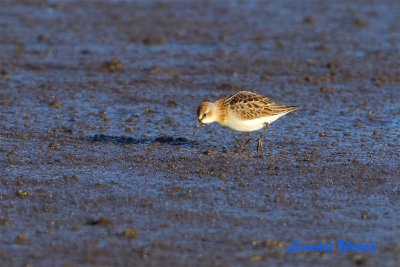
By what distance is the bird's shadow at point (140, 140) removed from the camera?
10.9 meters

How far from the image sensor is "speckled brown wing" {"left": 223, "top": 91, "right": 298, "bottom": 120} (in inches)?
421

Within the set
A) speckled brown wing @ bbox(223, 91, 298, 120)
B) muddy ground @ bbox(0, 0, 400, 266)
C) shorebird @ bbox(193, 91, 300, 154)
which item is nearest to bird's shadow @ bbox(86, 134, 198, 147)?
muddy ground @ bbox(0, 0, 400, 266)

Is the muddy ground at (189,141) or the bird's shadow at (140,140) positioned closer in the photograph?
the muddy ground at (189,141)

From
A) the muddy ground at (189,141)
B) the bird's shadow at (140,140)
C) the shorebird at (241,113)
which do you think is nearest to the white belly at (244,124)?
the shorebird at (241,113)

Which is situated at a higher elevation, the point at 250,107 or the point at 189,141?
the point at 250,107

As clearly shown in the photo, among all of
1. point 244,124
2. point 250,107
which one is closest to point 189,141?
point 244,124

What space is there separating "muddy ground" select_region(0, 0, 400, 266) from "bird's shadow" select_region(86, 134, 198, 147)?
0.03 meters

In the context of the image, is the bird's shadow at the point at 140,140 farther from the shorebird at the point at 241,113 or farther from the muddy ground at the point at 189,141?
the shorebird at the point at 241,113

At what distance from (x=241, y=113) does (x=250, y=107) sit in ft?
0.54

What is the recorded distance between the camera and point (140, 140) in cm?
1109

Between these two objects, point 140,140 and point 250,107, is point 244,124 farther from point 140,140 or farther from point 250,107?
point 140,140

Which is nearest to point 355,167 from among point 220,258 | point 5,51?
point 220,258

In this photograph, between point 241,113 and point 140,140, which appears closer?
point 241,113

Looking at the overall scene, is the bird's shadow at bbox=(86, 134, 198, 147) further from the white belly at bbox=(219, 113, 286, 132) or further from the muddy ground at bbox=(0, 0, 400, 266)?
the white belly at bbox=(219, 113, 286, 132)
